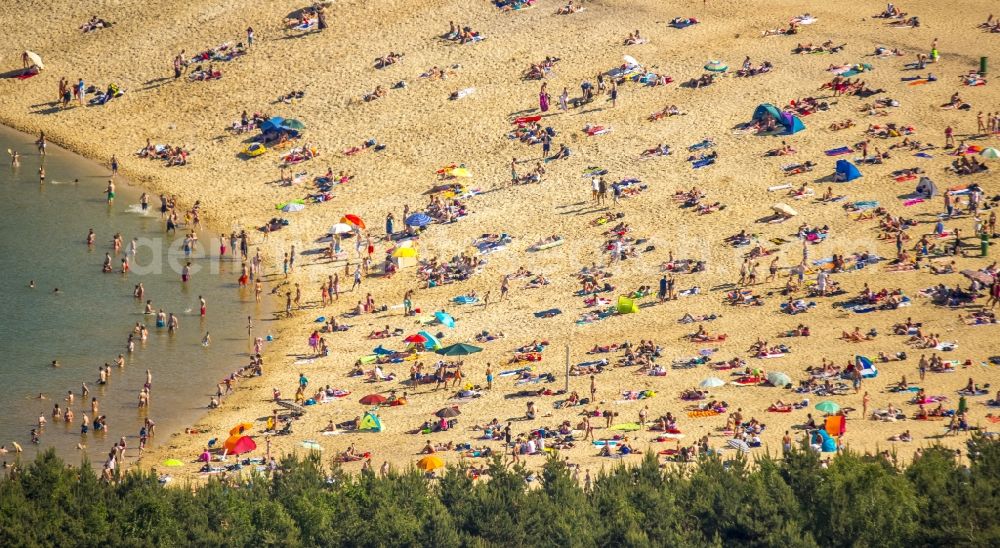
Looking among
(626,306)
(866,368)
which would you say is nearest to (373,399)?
(626,306)

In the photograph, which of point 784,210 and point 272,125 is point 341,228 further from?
point 784,210

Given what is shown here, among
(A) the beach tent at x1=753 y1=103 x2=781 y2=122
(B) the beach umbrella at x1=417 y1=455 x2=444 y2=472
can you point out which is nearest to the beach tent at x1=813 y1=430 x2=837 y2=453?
(B) the beach umbrella at x1=417 y1=455 x2=444 y2=472

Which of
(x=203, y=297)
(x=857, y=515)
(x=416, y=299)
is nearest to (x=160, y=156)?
(x=203, y=297)

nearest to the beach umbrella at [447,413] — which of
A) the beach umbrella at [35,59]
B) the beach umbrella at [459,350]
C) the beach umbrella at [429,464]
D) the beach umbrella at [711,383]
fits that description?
the beach umbrella at [459,350]

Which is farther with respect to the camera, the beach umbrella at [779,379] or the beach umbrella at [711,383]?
the beach umbrella at [711,383]

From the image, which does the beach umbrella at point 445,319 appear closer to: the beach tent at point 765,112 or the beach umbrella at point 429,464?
the beach umbrella at point 429,464

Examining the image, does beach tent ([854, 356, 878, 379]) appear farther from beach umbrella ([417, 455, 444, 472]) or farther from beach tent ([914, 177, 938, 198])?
beach umbrella ([417, 455, 444, 472])

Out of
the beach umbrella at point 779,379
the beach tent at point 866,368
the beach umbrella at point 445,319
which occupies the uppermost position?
the beach umbrella at point 445,319
